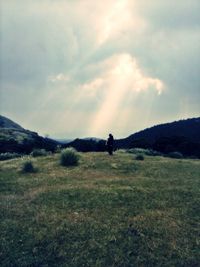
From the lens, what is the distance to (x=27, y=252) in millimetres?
19812

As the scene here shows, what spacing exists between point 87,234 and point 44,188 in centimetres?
929

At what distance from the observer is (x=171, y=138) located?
279 ft

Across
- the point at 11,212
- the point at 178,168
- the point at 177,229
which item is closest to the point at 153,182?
the point at 178,168

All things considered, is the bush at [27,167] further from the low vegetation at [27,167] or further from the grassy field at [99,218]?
the grassy field at [99,218]

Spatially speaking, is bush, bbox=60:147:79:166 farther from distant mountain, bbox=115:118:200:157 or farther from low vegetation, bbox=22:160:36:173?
distant mountain, bbox=115:118:200:157

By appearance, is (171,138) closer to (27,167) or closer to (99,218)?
(27,167)

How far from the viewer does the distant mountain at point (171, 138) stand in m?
76.6

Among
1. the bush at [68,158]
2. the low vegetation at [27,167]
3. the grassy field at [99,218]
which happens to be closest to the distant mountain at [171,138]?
the bush at [68,158]

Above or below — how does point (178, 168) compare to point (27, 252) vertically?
above

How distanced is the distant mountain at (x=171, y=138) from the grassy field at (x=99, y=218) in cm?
4009

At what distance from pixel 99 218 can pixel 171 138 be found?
62.9m

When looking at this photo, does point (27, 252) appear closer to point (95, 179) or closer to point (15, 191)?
point (15, 191)

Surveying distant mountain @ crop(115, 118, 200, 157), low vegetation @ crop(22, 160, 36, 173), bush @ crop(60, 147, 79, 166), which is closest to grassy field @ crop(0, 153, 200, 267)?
low vegetation @ crop(22, 160, 36, 173)

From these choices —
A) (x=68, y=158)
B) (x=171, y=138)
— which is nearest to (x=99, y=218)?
(x=68, y=158)
